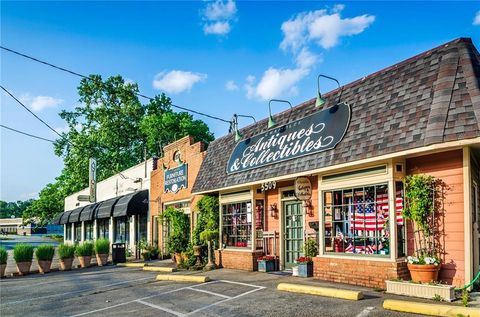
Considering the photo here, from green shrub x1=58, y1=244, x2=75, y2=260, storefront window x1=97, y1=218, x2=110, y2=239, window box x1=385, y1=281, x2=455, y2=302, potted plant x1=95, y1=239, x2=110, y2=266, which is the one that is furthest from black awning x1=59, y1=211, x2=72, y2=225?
window box x1=385, y1=281, x2=455, y2=302

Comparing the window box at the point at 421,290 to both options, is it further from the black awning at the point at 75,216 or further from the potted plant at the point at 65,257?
the black awning at the point at 75,216

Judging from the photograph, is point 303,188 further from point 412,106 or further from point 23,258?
point 23,258

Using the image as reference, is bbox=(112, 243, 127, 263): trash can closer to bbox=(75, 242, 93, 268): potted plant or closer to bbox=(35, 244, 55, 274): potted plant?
bbox=(75, 242, 93, 268): potted plant

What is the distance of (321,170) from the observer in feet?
37.9

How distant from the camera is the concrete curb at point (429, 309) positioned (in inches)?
289

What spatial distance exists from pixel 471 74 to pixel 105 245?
1851cm

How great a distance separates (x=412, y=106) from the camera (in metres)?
9.94

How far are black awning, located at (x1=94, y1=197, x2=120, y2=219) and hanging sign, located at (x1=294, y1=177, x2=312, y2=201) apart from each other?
16796mm

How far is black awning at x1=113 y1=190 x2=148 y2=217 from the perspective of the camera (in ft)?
79.1

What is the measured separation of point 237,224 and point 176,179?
243 inches

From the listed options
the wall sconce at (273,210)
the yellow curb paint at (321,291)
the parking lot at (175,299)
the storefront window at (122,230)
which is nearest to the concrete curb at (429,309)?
the parking lot at (175,299)

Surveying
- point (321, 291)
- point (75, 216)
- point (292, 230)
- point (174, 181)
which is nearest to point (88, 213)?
point (75, 216)

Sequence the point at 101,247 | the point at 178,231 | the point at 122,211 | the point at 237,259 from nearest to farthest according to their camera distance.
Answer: the point at 237,259 → the point at 178,231 → the point at 101,247 → the point at 122,211

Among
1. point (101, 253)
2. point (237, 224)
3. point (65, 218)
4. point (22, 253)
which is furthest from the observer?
point (65, 218)
